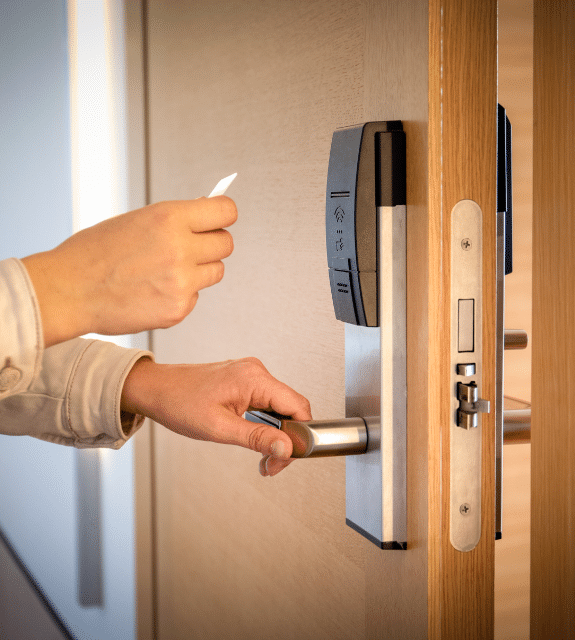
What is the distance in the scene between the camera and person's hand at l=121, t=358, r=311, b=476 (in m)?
0.59

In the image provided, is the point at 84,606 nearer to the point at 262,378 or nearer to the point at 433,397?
the point at 262,378

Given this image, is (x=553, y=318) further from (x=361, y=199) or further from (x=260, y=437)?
(x=260, y=437)

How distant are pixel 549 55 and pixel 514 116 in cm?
5

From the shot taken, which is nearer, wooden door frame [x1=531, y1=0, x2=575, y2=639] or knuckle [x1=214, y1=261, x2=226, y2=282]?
wooden door frame [x1=531, y1=0, x2=575, y2=639]

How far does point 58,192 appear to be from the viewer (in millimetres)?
1628

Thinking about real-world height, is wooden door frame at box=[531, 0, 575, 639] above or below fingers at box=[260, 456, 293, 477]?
above

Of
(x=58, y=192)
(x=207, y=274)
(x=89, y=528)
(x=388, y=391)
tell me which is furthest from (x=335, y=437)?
(x=58, y=192)

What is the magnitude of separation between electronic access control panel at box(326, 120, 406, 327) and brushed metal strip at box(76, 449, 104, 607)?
3.85 ft

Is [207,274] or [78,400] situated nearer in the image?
[207,274]

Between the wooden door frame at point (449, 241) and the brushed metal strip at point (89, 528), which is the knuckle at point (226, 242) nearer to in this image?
the wooden door frame at point (449, 241)

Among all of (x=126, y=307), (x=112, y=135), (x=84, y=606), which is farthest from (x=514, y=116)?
(x=84, y=606)

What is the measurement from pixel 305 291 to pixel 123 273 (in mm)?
231

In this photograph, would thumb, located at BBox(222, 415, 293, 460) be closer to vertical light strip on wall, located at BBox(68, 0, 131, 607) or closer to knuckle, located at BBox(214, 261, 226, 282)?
knuckle, located at BBox(214, 261, 226, 282)

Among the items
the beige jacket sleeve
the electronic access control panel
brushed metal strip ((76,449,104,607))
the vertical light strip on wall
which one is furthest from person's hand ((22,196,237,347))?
brushed metal strip ((76,449,104,607))
